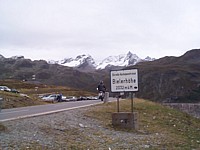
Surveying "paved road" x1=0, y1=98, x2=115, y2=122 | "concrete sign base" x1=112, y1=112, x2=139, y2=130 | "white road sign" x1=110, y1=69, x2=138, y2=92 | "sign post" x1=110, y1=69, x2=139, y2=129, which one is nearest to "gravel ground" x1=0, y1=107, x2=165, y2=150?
"concrete sign base" x1=112, y1=112, x2=139, y2=130

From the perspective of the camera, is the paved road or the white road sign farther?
the paved road

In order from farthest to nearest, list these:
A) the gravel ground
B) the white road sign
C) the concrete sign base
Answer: the white road sign → the concrete sign base → the gravel ground

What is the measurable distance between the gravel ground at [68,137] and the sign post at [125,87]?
912mm

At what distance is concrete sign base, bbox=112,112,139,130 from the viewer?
19.0 meters

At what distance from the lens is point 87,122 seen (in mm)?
19297

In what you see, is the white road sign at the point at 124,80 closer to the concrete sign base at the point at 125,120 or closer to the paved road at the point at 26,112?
the concrete sign base at the point at 125,120

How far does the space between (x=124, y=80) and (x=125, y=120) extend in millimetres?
1968

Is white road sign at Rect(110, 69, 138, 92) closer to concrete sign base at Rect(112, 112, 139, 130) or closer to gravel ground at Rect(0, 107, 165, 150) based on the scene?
concrete sign base at Rect(112, 112, 139, 130)

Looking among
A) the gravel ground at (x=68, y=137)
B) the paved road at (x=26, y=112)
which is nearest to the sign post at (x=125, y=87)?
the gravel ground at (x=68, y=137)

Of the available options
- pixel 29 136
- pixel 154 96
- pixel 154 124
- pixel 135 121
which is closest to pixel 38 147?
pixel 29 136

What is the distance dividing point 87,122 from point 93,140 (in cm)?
466

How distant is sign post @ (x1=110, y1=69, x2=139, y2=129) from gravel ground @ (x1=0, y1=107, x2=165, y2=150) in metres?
0.91

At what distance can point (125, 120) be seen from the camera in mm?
19234

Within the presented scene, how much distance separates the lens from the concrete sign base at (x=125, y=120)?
1904 centimetres
